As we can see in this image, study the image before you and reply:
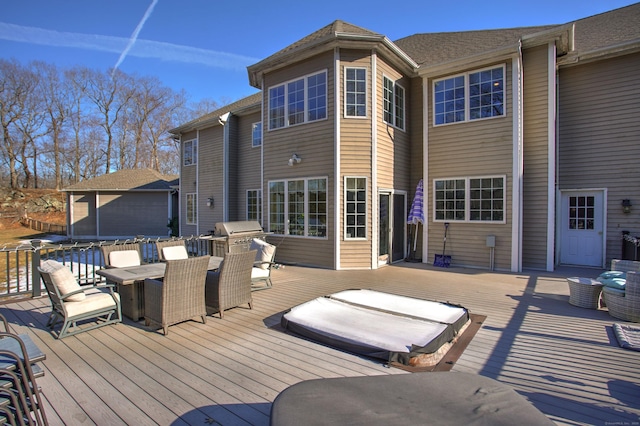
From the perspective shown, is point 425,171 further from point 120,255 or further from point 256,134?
point 120,255

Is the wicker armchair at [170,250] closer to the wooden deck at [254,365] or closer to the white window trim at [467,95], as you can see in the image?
the wooden deck at [254,365]

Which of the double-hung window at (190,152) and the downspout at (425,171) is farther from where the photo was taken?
the double-hung window at (190,152)

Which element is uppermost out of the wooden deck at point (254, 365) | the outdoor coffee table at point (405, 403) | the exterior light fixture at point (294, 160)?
the exterior light fixture at point (294, 160)

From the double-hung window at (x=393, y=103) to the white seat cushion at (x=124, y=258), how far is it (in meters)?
6.34

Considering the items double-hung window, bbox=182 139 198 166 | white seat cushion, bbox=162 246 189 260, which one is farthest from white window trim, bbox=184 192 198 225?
white seat cushion, bbox=162 246 189 260

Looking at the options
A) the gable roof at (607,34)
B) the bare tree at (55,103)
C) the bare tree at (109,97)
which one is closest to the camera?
the gable roof at (607,34)

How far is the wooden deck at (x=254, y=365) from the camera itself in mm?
2346

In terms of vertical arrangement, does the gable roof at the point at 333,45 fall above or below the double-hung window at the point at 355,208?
above

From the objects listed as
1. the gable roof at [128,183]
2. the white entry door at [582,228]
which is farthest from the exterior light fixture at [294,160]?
the gable roof at [128,183]

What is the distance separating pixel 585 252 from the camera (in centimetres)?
810

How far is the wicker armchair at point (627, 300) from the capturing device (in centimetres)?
410

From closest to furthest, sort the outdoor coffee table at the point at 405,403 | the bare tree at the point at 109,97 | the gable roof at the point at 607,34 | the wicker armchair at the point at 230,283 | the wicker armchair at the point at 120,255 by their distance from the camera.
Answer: the outdoor coffee table at the point at 405,403 < the wicker armchair at the point at 230,283 < the wicker armchair at the point at 120,255 < the gable roof at the point at 607,34 < the bare tree at the point at 109,97

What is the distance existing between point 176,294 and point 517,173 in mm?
7390

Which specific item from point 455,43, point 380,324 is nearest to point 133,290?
point 380,324
